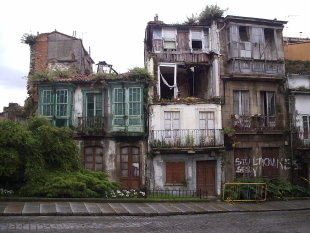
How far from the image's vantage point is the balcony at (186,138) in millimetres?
23359

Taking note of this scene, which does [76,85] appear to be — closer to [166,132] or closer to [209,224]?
[166,132]

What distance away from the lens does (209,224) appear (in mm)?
13195

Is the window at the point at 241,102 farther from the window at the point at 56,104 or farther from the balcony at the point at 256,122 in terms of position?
the window at the point at 56,104

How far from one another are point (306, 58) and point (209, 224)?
19897 millimetres

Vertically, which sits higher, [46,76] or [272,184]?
[46,76]

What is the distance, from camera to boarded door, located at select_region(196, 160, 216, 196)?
2383cm

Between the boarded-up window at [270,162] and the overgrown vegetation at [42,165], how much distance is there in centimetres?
1088

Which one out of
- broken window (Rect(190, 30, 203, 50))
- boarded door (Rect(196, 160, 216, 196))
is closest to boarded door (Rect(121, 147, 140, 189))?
boarded door (Rect(196, 160, 216, 196))

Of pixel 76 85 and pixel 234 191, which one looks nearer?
pixel 234 191

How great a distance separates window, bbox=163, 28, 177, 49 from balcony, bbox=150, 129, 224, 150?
19.6 ft

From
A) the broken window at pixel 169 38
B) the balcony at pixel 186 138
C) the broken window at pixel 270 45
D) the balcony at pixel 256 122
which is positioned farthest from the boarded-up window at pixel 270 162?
the broken window at pixel 169 38

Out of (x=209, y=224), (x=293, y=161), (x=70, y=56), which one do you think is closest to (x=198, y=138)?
(x=293, y=161)

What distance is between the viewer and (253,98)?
25.2m

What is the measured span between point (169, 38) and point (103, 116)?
7.01 meters
